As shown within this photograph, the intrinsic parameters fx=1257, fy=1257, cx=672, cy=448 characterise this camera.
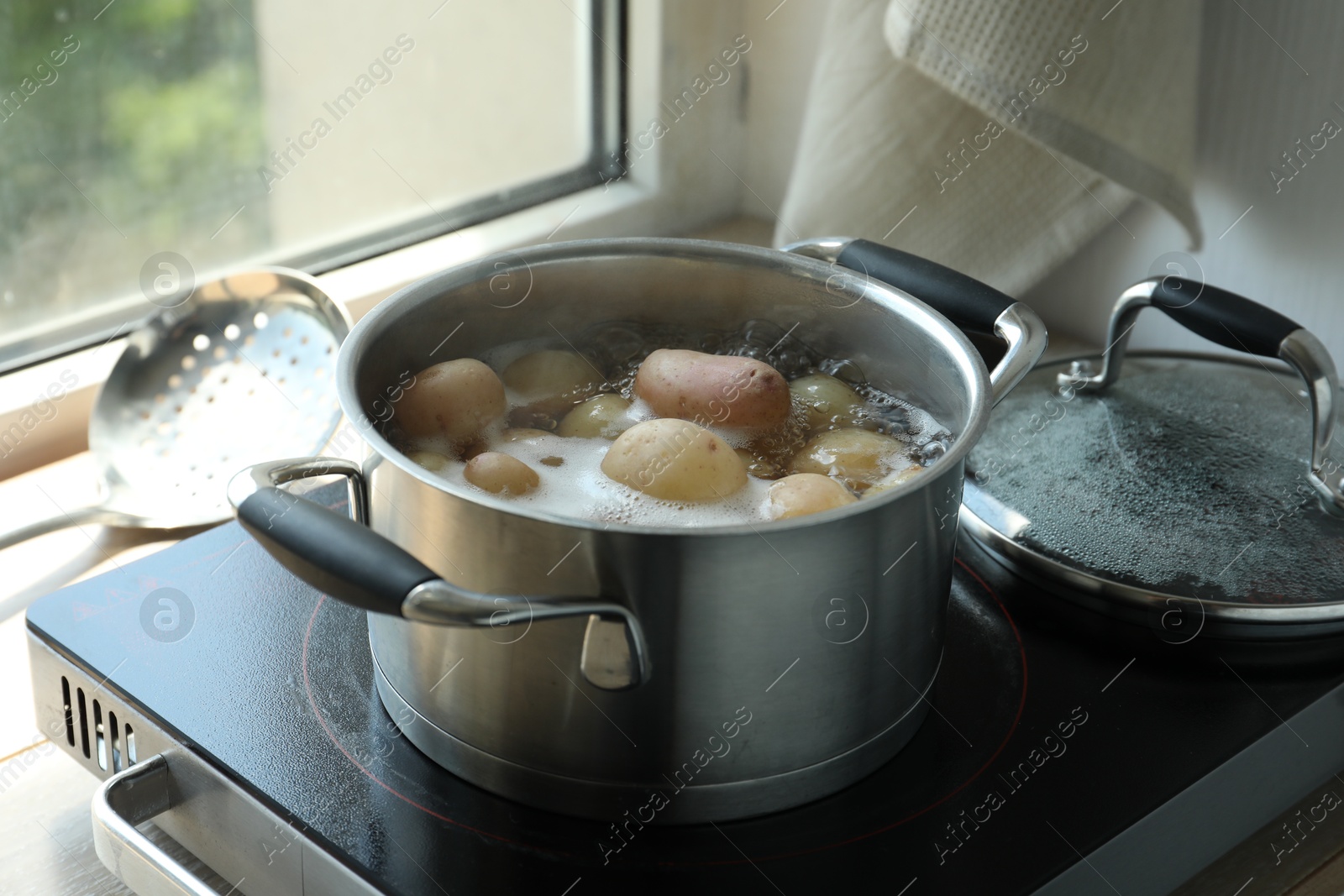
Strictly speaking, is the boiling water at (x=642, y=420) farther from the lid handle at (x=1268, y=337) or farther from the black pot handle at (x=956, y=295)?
the lid handle at (x=1268, y=337)

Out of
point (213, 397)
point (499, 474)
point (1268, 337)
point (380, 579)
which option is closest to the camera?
point (380, 579)

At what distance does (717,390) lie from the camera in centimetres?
54

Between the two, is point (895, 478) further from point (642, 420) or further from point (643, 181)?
point (643, 181)

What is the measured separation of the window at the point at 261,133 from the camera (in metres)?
0.81

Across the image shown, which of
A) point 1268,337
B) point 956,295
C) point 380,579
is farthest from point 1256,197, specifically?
point 380,579

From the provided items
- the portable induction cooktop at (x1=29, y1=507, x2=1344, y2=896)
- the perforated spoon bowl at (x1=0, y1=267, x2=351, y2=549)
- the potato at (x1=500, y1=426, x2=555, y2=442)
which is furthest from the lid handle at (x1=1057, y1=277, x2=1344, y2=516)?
the perforated spoon bowl at (x1=0, y1=267, x2=351, y2=549)

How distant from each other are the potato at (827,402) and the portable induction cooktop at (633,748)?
0.11 meters

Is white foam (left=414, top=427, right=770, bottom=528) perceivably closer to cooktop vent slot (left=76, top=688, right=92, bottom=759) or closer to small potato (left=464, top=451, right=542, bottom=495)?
small potato (left=464, top=451, right=542, bottom=495)

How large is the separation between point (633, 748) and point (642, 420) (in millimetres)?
170

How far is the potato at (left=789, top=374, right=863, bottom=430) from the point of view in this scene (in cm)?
57

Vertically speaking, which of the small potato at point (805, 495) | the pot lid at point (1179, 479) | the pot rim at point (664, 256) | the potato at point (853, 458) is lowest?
the pot lid at point (1179, 479)

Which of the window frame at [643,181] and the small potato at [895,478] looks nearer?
the small potato at [895,478]

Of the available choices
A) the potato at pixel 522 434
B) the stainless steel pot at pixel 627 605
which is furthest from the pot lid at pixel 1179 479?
the potato at pixel 522 434

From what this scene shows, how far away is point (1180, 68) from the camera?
783 mm
